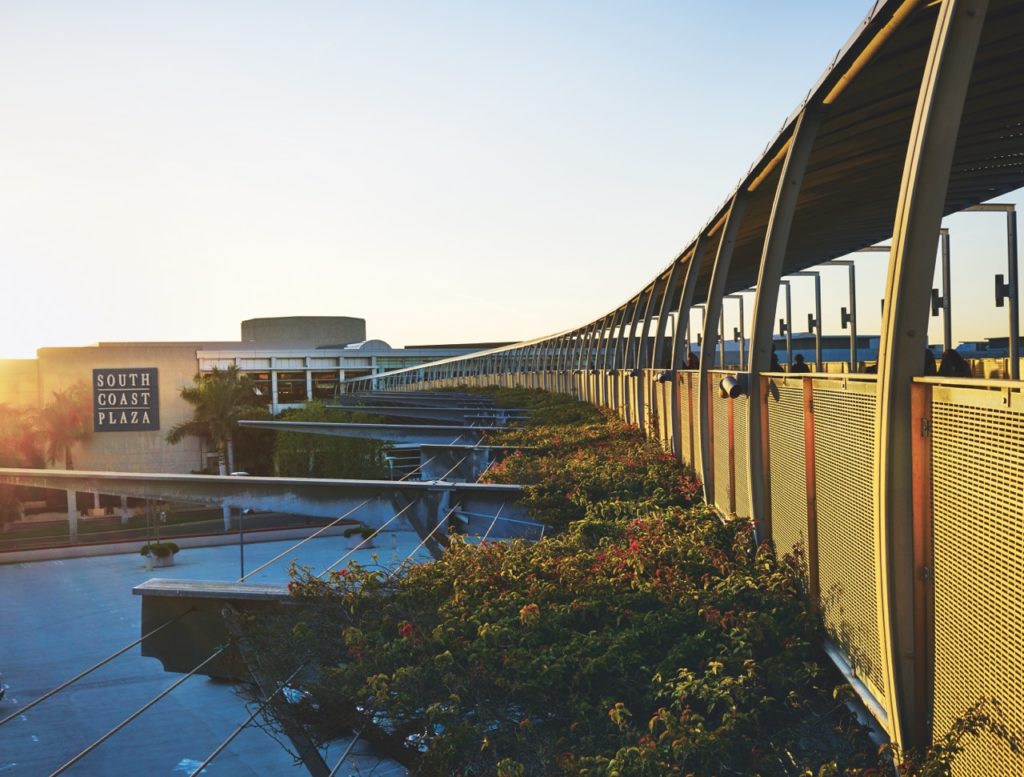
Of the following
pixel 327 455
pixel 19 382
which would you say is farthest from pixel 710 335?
pixel 19 382

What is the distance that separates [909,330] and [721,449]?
6197 millimetres

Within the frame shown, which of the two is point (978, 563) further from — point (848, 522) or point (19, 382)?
point (19, 382)

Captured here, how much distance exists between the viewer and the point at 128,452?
261 ft

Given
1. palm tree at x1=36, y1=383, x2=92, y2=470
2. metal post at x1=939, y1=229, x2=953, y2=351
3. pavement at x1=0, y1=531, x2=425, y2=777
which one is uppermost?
Answer: metal post at x1=939, y1=229, x2=953, y2=351

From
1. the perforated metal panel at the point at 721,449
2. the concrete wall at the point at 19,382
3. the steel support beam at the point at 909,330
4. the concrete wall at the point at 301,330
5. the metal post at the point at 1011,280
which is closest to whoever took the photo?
the steel support beam at the point at 909,330

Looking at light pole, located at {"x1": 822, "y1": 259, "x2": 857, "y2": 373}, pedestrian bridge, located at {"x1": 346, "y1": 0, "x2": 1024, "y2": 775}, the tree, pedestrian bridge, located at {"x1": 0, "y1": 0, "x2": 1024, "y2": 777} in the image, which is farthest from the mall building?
pedestrian bridge, located at {"x1": 346, "y1": 0, "x2": 1024, "y2": 775}

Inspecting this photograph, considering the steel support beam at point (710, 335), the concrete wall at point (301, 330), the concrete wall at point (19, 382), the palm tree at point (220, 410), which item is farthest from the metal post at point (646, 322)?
the concrete wall at point (301, 330)

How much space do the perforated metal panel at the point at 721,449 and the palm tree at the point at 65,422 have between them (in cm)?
7375

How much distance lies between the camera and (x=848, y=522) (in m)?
6.21

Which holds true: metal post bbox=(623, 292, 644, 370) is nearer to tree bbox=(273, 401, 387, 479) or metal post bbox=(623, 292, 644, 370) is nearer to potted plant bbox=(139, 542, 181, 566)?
potted plant bbox=(139, 542, 181, 566)

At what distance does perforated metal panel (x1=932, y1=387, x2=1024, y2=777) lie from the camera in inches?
155

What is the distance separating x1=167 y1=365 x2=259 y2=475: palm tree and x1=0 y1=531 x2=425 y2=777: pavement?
33.7 metres

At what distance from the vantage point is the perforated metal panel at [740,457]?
9.41 metres

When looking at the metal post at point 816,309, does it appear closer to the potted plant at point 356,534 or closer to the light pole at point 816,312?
the light pole at point 816,312
